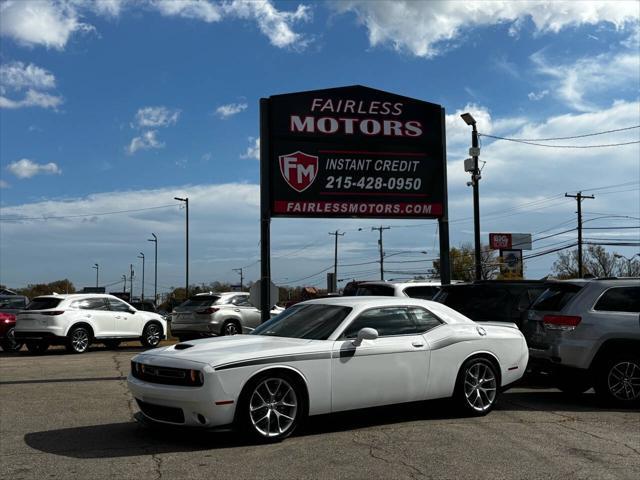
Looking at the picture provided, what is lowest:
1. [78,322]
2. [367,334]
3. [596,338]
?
[78,322]

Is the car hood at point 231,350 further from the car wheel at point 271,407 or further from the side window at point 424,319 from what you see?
the side window at point 424,319

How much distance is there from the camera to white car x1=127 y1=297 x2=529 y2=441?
251 inches

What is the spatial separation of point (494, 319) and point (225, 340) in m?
4.97

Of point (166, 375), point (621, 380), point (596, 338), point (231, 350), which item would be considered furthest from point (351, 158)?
point (166, 375)

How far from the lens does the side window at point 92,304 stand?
18038mm

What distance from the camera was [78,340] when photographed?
1778cm

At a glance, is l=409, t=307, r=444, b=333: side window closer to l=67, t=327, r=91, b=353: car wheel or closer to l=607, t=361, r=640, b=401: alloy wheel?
l=607, t=361, r=640, b=401: alloy wheel

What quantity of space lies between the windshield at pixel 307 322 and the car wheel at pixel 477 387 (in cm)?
167

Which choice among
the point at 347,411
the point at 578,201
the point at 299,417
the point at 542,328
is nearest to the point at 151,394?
the point at 299,417

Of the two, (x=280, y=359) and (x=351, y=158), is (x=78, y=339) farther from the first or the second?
(x=280, y=359)

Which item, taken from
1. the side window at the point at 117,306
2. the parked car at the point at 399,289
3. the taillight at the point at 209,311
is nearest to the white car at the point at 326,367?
the parked car at the point at 399,289

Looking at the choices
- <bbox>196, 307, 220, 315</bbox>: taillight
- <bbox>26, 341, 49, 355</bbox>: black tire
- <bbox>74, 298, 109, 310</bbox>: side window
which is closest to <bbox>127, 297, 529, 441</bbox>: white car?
<bbox>74, 298, 109, 310</bbox>: side window

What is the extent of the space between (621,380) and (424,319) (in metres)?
3.12

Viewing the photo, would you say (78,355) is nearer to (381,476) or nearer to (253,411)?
(253,411)
